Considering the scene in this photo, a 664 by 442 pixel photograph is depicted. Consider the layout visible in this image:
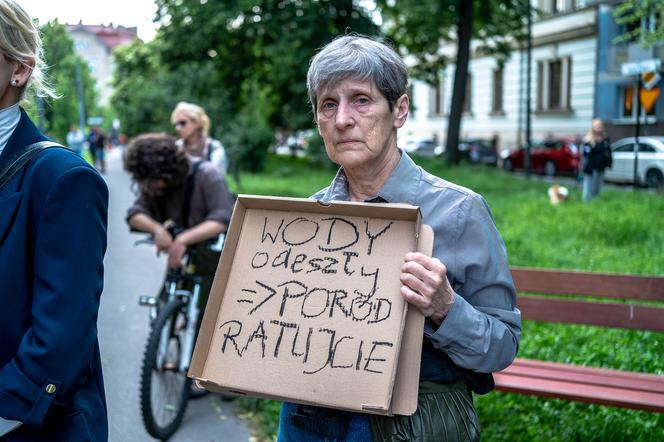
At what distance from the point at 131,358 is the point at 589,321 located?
3.67m

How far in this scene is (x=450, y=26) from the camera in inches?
1101

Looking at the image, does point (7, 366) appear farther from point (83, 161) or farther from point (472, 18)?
point (472, 18)

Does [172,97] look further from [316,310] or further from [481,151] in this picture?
[316,310]

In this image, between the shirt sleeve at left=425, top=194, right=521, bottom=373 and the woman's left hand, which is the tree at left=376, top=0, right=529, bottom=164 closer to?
the shirt sleeve at left=425, top=194, right=521, bottom=373

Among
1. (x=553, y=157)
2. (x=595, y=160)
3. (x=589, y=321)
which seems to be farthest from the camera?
(x=553, y=157)

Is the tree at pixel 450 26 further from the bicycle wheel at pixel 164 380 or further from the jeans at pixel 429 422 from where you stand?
the jeans at pixel 429 422

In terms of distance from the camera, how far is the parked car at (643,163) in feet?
79.2

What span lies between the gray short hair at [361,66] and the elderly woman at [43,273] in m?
0.65

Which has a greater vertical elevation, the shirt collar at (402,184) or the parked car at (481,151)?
the shirt collar at (402,184)

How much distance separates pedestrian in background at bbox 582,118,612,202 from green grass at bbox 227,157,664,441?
0.31 m

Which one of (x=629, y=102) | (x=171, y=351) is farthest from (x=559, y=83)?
(x=171, y=351)

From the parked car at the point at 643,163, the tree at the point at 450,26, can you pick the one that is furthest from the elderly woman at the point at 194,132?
the parked car at the point at 643,163

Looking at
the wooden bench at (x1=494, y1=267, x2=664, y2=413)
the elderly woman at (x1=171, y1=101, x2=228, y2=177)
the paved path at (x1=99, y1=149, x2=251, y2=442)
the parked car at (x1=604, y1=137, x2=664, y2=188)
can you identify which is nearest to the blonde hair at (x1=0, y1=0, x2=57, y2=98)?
the wooden bench at (x1=494, y1=267, x2=664, y2=413)

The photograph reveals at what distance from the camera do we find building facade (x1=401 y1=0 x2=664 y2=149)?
112 feet
